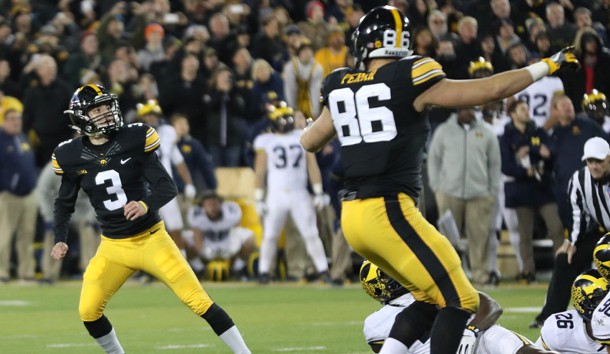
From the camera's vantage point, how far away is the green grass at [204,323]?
9383 mm

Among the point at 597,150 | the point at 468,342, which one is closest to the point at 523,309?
the point at 597,150

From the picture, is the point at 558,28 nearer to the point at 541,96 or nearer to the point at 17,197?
the point at 541,96

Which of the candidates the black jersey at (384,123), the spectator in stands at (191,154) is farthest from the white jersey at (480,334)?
the spectator in stands at (191,154)

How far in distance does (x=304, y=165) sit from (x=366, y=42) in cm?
871

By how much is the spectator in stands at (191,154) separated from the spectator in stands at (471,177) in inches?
120

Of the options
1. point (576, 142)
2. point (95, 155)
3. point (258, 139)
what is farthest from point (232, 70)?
point (95, 155)

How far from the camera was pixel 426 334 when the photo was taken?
6773 millimetres

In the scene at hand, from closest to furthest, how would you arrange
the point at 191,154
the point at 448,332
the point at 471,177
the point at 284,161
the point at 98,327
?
the point at 448,332
the point at 98,327
the point at 471,177
the point at 284,161
the point at 191,154

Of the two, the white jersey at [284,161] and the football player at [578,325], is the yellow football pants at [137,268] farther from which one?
the white jersey at [284,161]

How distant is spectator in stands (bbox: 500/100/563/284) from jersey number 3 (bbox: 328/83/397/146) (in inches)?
312

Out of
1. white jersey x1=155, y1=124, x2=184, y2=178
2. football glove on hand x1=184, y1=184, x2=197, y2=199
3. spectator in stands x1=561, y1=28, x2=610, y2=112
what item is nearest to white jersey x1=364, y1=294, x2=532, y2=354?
spectator in stands x1=561, y1=28, x2=610, y2=112

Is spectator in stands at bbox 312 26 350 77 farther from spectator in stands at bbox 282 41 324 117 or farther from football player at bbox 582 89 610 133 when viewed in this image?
football player at bbox 582 89 610 133

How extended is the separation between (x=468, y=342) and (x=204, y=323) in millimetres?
4821

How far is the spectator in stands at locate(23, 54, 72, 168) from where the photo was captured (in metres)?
15.8
